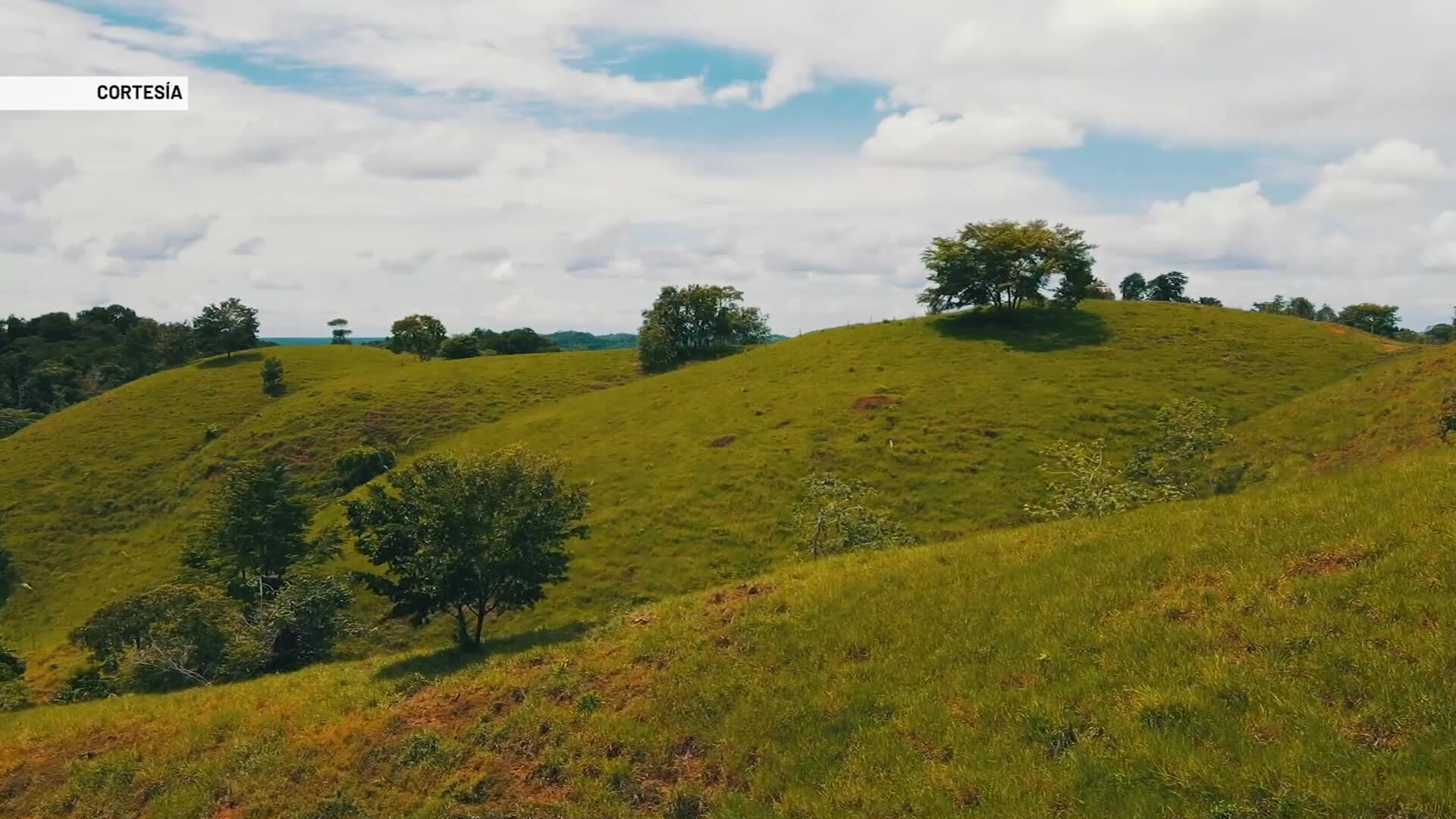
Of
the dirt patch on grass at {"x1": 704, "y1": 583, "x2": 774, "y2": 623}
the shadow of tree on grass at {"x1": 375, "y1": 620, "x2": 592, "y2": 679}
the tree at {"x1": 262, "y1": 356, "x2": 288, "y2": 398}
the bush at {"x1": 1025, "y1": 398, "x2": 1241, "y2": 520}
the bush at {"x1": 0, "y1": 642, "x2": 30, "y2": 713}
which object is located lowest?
the bush at {"x1": 0, "y1": 642, "x2": 30, "y2": 713}

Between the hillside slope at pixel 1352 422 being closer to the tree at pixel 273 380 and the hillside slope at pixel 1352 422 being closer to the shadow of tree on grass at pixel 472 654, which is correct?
the shadow of tree on grass at pixel 472 654

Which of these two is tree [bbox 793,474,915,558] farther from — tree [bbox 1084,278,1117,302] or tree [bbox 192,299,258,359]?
tree [bbox 192,299,258,359]

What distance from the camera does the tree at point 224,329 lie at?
11394 cm

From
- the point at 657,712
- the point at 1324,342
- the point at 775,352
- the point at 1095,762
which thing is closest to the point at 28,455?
the point at 775,352

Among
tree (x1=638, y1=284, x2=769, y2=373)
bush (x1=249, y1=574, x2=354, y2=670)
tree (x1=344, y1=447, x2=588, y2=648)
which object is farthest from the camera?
tree (x1=638, y1=284, x2=769, y2=373)

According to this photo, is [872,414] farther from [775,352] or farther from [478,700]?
[478,700]

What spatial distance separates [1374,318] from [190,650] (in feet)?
466

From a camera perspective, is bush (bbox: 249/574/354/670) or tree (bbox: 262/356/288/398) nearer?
bush (bbox: 249/574/354/670)

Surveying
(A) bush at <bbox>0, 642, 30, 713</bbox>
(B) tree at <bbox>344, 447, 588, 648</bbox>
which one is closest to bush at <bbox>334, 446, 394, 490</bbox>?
(A) bush at <bbox>0, 642, 30, 713</bbox>

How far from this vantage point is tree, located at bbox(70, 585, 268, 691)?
32281mm

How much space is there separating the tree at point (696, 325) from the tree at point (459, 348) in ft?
106

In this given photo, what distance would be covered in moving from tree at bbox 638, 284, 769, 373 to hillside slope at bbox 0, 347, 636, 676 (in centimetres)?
699

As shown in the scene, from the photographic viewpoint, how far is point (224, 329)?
11431 centimetres

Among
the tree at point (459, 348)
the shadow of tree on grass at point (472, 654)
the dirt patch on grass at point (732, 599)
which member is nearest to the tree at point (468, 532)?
the shadow of tree on grass at point (472, 654)
